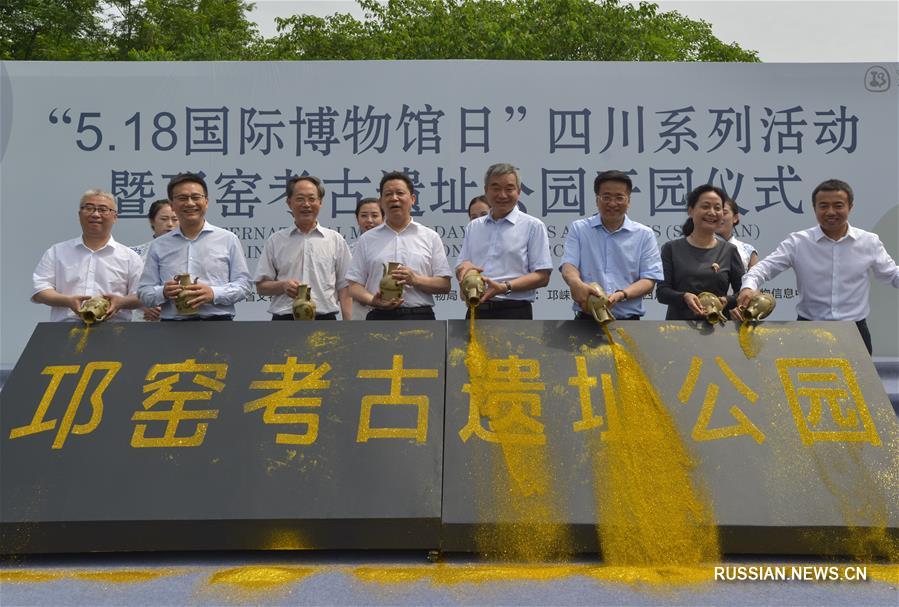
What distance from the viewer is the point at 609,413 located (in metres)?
2.96

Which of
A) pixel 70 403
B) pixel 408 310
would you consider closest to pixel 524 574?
pixel 408 310

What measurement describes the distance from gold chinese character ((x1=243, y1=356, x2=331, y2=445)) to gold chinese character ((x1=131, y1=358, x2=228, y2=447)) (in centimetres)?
15

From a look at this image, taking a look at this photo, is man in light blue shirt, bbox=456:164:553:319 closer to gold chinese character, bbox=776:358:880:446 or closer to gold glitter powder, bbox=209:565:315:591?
gold chinese character, bbox=776:358:880:446

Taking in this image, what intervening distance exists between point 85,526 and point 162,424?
0.41 m

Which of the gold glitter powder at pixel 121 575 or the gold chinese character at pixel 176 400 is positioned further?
the gold chinese character at pixel 176 400

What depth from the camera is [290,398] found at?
9.88ft

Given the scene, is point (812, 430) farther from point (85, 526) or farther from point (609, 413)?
point (85, 526)

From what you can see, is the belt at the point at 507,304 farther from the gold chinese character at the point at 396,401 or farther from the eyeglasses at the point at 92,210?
the eyeglasses at the point at 92,210

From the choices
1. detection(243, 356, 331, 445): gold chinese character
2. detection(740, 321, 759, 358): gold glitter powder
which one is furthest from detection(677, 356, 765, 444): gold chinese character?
detection(243, 356, 331, 445): gold chinese character

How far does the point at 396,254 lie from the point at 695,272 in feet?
4.26

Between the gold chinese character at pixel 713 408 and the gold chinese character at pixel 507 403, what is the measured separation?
1.67 ft

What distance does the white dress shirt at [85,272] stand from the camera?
13.0 feet

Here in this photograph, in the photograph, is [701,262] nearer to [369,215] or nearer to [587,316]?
[587,316]

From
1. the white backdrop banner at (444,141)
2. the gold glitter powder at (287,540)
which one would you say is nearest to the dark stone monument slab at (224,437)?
the gold glitter powder at (287,540)
